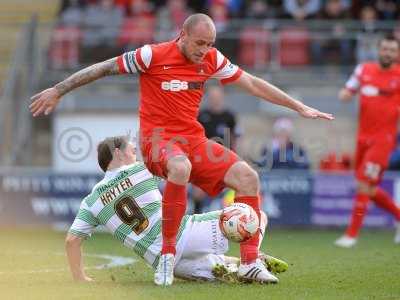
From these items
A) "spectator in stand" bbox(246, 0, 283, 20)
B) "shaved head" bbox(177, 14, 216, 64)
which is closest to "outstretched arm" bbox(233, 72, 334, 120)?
"shaved head" bbox(177, 14, 216, 64)

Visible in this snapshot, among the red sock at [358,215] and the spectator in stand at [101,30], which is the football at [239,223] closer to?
the red sock at [358,215]

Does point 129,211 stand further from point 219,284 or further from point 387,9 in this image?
point 387,9

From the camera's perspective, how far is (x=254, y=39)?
1912 cm

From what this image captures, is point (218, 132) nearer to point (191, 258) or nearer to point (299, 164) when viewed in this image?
point (299, 164)

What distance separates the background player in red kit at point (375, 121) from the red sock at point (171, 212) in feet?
19.2

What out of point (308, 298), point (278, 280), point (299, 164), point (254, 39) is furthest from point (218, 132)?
point (308, 298)

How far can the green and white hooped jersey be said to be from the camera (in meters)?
9.48

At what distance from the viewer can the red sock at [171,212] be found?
9242 mm

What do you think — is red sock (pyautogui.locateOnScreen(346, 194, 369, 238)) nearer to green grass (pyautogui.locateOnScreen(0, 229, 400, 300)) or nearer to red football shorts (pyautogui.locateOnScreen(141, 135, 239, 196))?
green grass (pyautogui.locateOnScreen(0, 229, 400, 300))

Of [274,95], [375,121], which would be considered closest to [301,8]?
[375,121]

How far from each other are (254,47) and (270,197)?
10.2 feet

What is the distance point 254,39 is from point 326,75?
Result: 1429mm

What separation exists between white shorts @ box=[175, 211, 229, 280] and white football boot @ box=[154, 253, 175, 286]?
0.21 m

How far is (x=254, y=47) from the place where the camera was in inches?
755
